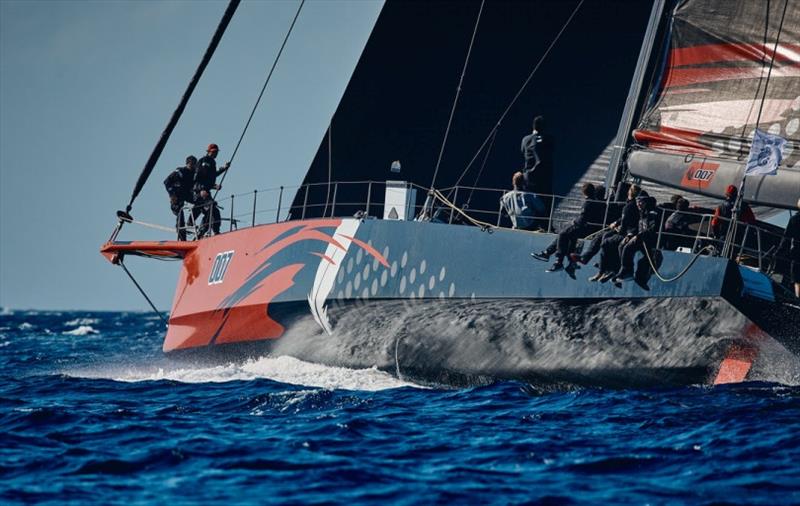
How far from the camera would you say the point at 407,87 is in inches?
609

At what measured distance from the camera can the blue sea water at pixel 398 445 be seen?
6.69 meters

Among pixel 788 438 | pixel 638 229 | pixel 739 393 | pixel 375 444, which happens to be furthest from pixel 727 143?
pixel 375 444

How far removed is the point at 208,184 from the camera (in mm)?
Answer: 15484

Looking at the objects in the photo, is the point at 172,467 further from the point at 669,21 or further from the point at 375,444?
the point at 669,21

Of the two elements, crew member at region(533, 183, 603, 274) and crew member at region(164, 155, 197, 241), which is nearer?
crew member at region(533, 183, 603, 274)

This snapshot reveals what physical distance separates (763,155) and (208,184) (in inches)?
307

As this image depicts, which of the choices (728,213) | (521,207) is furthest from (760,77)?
(521,207)

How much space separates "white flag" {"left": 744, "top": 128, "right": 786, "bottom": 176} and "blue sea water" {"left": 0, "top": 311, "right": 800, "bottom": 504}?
171cm

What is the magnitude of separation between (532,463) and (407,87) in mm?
8791

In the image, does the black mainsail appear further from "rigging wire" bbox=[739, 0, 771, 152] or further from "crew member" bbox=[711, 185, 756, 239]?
"crew member" bbox=[711, 185, 756, 239]

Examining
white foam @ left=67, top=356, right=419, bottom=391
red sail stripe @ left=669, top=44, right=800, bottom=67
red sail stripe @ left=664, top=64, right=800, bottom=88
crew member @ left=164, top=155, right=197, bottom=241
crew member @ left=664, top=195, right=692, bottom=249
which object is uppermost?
red sail stripe @ left=669, top=44, right=800, bottom=67

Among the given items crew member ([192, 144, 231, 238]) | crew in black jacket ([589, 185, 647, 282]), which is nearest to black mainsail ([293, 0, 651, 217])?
crew member ([192, 144, 231, 238])

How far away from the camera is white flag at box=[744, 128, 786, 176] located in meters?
9.71

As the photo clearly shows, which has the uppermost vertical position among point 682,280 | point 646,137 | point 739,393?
point 646,137
